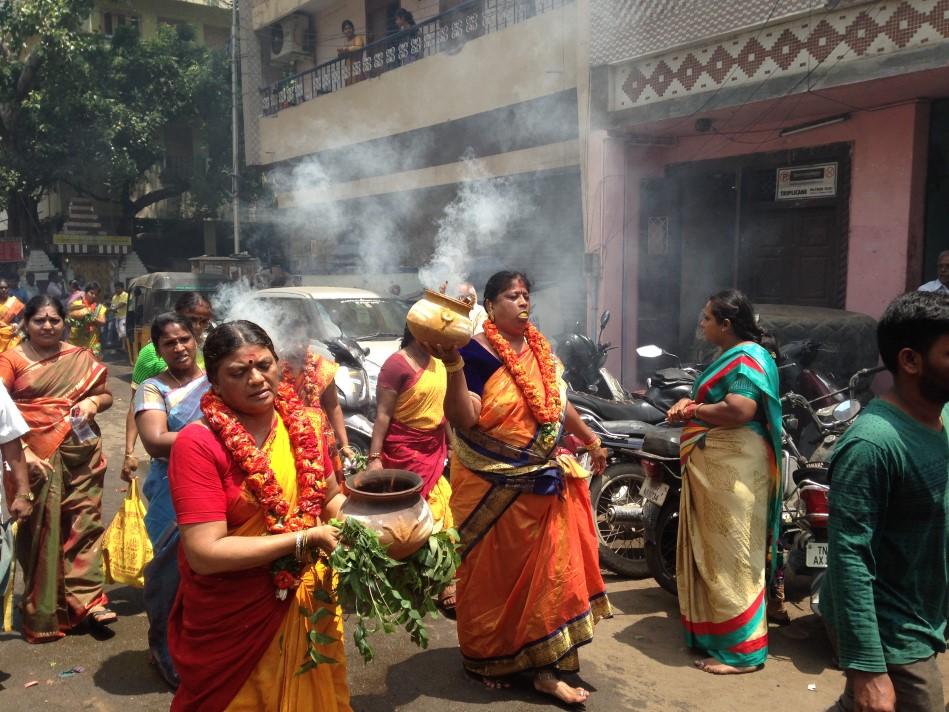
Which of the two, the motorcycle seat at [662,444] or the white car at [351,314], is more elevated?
the white car at [351,314]

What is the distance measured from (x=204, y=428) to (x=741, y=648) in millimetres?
2884

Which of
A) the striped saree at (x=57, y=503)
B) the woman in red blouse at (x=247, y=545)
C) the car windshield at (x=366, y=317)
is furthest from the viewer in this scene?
the car windshield at (x=366, y=317)

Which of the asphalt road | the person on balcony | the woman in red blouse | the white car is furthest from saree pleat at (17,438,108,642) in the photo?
the person on balcony

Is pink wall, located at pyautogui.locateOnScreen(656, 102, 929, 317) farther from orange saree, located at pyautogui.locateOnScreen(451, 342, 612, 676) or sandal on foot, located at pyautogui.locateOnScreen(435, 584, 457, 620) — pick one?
orange saree, located at pyautogui.locateOnScreen(451, 342, 612, 676)

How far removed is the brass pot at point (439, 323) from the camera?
2842 mm

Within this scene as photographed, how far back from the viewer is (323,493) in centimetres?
259

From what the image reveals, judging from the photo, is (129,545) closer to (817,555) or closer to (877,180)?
(817,555)

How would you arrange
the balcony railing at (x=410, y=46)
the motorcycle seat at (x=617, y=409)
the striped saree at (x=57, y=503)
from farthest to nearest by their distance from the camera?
the balcony railing at (x=410, y=46) → the motorcycle seat at (x=617, y=409) → the striped saree at (x=57, y=503)

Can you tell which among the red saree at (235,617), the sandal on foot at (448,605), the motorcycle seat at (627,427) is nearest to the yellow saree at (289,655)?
the red saree at (235,617)

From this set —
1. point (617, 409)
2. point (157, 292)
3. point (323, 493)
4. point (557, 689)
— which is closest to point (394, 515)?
point (323, 493)

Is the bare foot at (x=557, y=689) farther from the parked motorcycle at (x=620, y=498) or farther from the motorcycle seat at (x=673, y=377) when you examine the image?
the motorcycle seat at (x=673, y=377)

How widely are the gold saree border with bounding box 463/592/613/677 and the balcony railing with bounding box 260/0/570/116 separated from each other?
980 centimetres

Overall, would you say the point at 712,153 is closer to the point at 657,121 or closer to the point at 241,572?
the point at 657,121

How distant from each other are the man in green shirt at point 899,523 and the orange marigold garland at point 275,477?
1.53 m
